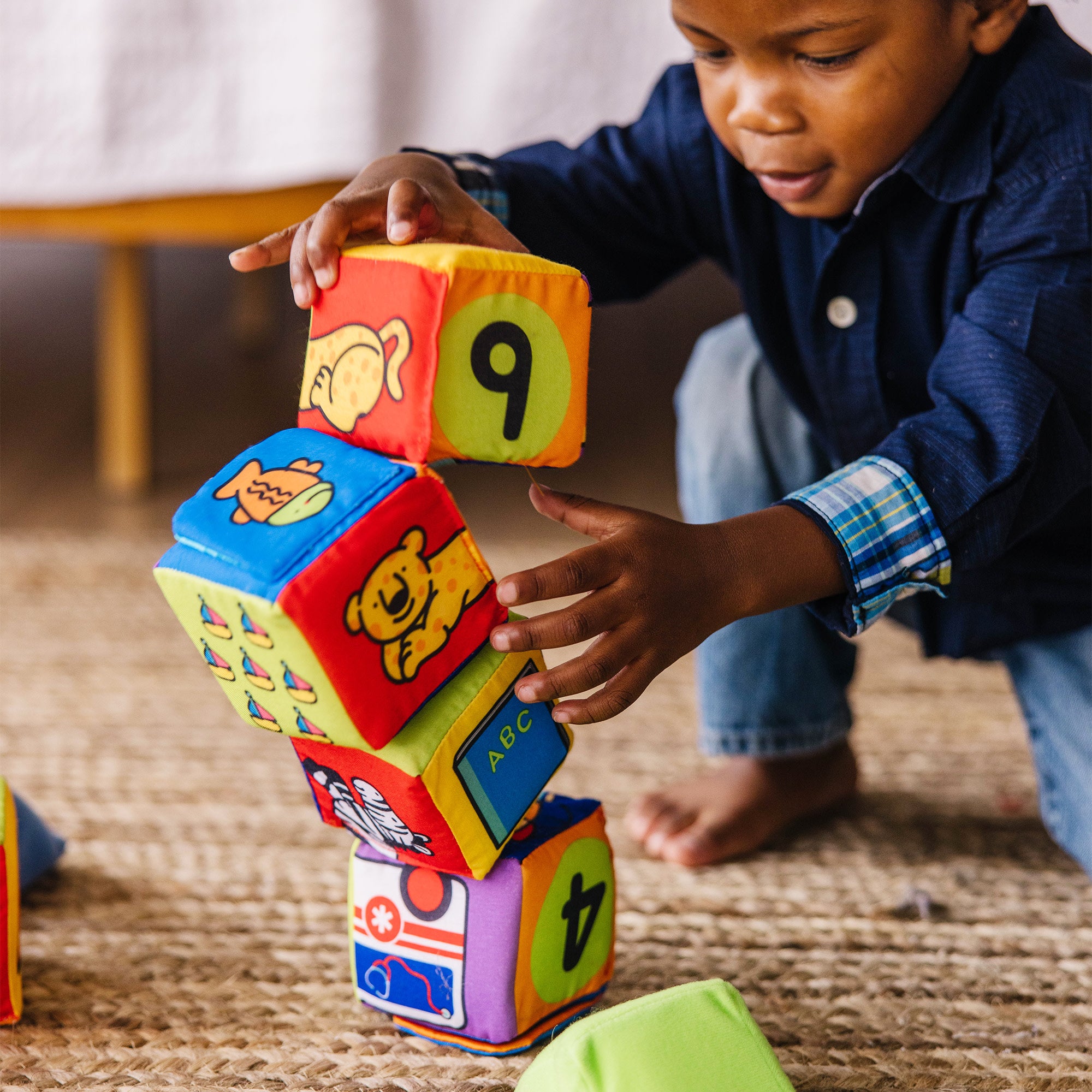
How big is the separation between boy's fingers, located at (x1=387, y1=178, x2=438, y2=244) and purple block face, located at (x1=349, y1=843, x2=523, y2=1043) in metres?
0.27

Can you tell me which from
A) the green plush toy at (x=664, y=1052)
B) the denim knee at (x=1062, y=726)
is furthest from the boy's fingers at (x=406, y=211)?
the denim knee at (x=1062, y=726)

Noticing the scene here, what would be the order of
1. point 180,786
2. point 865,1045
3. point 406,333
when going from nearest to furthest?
1. point 406,333
2. point 865,1045
3. point 180,786

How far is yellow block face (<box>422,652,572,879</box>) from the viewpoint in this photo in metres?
0.49

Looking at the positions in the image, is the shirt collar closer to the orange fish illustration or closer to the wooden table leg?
the orange fish illustration

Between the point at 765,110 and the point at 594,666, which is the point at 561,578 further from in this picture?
the point at 765,110

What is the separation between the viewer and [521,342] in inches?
19.2

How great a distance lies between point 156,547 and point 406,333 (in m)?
0.82

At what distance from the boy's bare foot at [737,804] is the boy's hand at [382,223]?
0.36 metres

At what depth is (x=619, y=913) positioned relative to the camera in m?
0.69

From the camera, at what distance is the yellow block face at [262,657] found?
445 millimetres

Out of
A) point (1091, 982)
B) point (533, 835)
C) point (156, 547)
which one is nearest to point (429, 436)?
point (533, 835)

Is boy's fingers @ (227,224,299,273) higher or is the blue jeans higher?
boy's fingers @ (227,224,299,273)

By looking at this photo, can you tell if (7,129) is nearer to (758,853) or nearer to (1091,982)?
(758,853)

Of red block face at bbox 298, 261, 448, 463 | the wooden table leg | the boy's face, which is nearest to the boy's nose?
the boy's face
